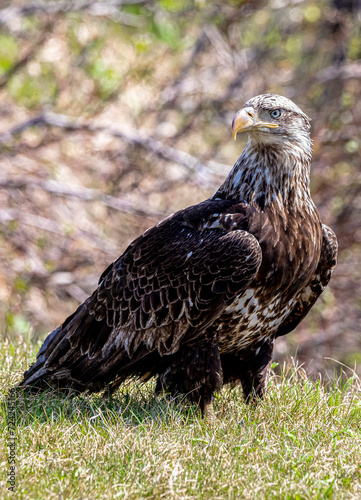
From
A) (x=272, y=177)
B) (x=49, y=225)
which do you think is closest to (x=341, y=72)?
(x=49, y=225)

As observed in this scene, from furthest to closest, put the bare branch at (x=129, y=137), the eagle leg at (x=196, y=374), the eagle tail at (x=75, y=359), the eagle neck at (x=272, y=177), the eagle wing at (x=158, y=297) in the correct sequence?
the bare branch at (x=129, y=137) < the eagle tail at (x=75, y=359) < the eagle neck at (x=272, y=177) < the eagle leg at (x=196, y=374) < the eagle wing at (x=158, y=297)

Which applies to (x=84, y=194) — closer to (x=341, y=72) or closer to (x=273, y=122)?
(x=273, y=122)

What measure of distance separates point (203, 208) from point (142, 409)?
1.26 meters

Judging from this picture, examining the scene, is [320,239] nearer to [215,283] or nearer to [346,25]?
[215,283]

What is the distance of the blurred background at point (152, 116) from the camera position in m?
9.66

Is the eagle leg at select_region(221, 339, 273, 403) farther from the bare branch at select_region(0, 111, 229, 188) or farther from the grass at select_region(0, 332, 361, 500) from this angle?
the bare branch at select_region(0, 111, 229, 188)

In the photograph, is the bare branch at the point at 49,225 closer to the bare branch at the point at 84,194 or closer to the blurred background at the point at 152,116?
the blurred background at the point at 152,116

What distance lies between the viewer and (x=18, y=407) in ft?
14.5

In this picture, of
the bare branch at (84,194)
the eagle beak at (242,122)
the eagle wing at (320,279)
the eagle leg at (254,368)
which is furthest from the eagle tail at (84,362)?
the bare branch at (84,194)

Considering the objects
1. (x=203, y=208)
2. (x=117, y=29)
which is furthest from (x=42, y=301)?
(x=203, y=208)

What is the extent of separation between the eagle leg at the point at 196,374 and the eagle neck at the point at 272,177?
3.07 feet

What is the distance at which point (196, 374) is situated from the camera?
4484 millimetres

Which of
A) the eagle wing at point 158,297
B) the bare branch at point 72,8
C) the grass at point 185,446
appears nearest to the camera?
the grass at point 185,446

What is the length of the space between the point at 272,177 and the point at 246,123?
375 mm
